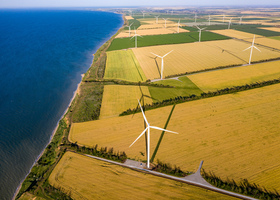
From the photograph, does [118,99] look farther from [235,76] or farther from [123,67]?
[235,76]

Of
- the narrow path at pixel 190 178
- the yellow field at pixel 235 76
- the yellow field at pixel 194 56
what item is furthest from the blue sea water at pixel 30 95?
the yellow field at pixel 235 76

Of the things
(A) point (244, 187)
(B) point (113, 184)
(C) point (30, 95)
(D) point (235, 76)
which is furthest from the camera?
(D) point (235, 76)

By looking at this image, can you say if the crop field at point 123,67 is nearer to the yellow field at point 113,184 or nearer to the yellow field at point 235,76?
the yellow field at point 235,76

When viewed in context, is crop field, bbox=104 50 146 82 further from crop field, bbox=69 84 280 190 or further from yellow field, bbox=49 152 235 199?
yellow field, bbox=49 152 235 199

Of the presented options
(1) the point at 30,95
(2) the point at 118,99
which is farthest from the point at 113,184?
(1) the point at 30,95

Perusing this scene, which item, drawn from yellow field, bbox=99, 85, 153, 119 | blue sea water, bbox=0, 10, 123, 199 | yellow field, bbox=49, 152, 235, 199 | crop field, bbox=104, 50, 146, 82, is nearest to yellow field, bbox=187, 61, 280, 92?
yellow field, bbox=99, 85, 153, 119

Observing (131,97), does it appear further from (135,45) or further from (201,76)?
(135,45)
